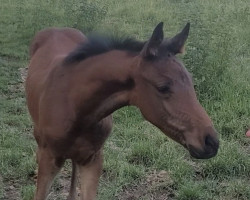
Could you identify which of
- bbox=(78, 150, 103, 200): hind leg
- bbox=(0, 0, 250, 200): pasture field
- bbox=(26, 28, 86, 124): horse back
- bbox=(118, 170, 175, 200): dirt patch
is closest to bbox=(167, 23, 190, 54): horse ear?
bbox=(0, 0, 250, 200): pasture field

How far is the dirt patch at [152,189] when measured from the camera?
4438 mm

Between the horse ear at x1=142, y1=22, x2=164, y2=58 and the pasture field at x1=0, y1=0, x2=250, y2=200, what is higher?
the horse ear at x1=142, y1=22, x2=164, y2=58

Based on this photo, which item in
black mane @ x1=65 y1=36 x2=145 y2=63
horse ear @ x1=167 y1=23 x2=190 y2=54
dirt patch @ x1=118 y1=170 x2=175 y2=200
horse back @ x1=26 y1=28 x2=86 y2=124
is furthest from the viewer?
dirt patch @ x1=118 y1=170 x2=175 y2=200

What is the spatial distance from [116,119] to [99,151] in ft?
7.34

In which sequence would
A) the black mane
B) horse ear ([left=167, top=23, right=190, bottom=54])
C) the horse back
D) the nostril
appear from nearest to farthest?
the nostril, horse ear ([left=167, top=23, right=190, bottom=54]), the black mane, the horse back

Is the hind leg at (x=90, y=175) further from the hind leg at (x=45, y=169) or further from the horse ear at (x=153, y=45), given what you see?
the horse ear at (x=153, y=45)

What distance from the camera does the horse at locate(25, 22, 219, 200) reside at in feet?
→ 8.65

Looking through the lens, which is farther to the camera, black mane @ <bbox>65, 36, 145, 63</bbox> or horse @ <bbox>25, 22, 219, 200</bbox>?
black mane @ <bbox>65, 36, 145, 63</bbox>

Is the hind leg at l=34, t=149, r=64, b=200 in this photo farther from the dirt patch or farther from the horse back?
the dirt patch

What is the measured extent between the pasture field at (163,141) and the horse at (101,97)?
33 cm

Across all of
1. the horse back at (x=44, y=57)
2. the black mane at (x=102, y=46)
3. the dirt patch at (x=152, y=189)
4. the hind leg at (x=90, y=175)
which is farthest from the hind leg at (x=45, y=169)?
the dirt patch at (x=152, y=189)

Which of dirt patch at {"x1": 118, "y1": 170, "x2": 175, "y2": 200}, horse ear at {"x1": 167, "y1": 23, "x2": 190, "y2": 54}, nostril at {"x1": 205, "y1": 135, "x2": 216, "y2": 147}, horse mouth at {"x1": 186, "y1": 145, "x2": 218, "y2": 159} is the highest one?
horse ear at {"x1": 167, "y1": 23, "x2": 190, "y2": 54}

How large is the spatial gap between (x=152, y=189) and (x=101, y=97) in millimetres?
1710

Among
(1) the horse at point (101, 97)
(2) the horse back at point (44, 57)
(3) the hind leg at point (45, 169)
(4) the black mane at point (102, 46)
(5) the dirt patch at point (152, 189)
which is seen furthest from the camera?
(5) the dirt patch at point (152, 189)
